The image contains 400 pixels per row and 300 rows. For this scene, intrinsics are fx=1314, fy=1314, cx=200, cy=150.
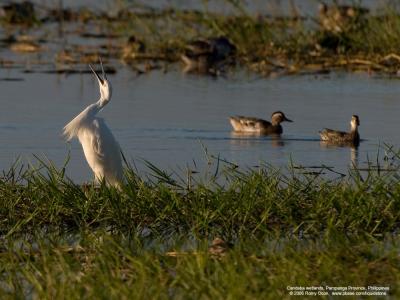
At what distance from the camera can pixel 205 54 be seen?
18.8m

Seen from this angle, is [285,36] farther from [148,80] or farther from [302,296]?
[302,296]

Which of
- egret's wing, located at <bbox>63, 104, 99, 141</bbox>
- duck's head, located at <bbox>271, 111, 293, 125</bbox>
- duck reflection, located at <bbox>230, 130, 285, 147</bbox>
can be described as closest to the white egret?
egret's wing, located at <bbox>63, 104, 99, 141</bbox>

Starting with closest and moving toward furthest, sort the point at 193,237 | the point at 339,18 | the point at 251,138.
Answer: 1. the point at 193,237
2. the point at 251,138
3. the point at 339,18

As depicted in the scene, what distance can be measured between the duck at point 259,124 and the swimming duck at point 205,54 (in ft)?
16.8

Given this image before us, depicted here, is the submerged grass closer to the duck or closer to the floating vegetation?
the duck

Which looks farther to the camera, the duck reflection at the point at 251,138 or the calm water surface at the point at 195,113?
the duck reflection at the point at 251,138

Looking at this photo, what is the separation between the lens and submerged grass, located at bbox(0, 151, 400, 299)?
250 inches

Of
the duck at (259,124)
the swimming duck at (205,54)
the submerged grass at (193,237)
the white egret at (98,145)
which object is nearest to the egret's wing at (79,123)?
the white egret at (98,145)

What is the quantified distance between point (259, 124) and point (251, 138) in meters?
0.37

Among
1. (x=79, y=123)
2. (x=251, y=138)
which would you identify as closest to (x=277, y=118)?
(x=251, y=138)

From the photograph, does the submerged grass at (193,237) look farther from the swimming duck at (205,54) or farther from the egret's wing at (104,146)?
the swimming duck at (205,54)

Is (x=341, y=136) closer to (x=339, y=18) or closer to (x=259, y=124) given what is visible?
(x=259, y=124)

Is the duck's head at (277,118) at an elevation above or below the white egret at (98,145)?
below

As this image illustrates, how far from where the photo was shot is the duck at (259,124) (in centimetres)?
1335
